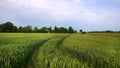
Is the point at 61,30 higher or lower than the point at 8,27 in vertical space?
lower

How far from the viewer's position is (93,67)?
8430 millimetres

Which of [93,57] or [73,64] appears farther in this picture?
[93,57]

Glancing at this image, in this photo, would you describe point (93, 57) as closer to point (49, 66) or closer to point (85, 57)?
point (85, 57)

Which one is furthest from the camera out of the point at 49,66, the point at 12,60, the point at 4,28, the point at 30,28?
the point at 30,28

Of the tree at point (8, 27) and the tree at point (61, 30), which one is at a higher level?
the tree at point (8, 27)

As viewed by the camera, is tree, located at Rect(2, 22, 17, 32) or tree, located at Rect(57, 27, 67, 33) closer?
tree, located at Rect(2, 22, 17, 32)

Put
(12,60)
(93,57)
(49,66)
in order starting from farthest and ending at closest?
(93,57), (12,60), (49,66)

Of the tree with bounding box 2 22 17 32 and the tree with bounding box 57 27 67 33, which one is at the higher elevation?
the tree with bounding box 2 22 17 32

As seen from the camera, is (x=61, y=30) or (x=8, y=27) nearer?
(x=8, y=27)

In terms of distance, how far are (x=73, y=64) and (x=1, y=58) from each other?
317cm

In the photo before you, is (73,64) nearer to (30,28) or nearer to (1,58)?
(1,58)

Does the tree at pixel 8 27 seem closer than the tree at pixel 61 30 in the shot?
Yes

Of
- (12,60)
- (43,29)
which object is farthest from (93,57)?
(43,29)

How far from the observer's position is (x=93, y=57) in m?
9.98
